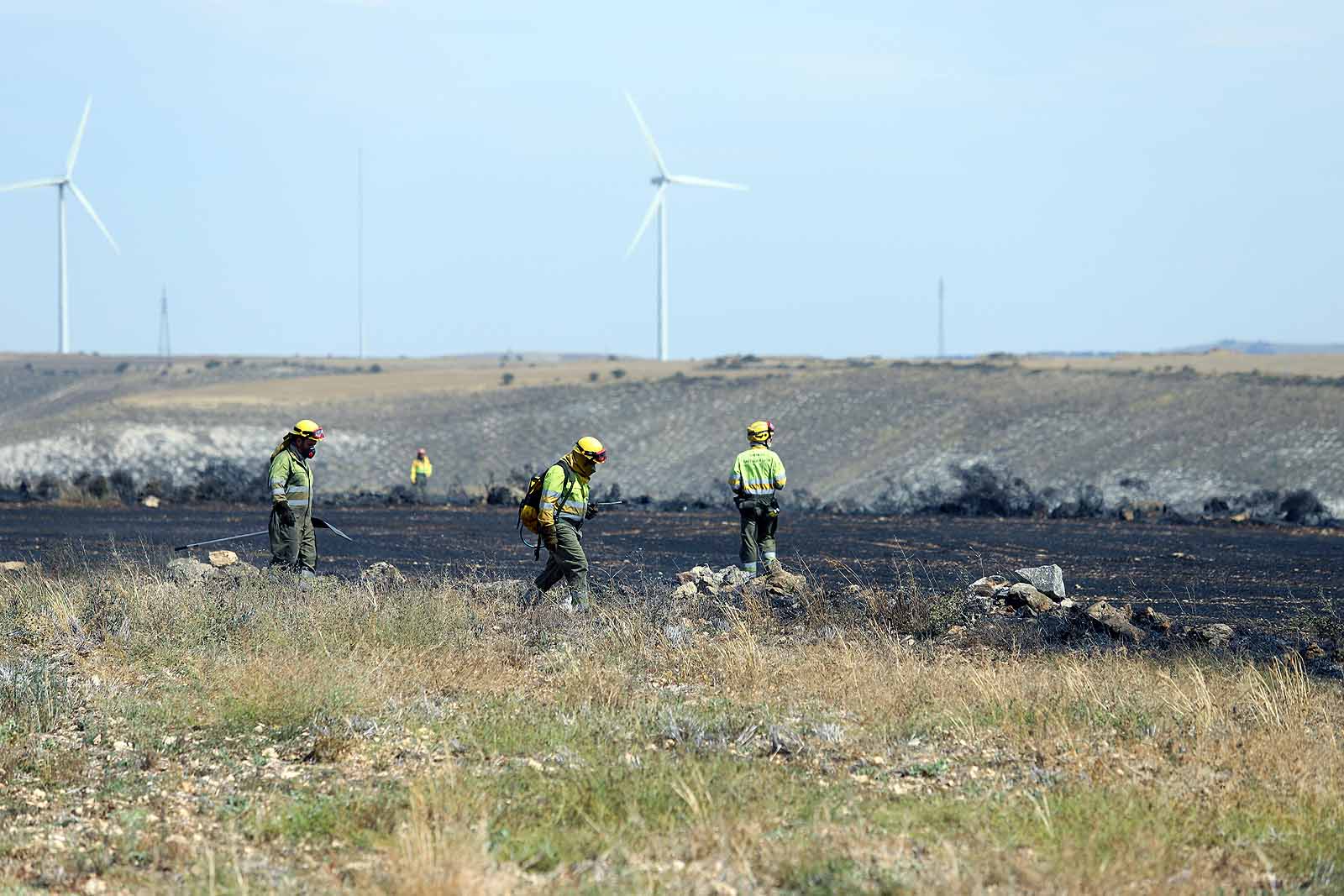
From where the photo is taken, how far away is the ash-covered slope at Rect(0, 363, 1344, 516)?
46603 mm

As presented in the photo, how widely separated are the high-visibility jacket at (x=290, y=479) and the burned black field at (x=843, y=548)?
99.9 inches

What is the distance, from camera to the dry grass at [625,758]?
7.25 m

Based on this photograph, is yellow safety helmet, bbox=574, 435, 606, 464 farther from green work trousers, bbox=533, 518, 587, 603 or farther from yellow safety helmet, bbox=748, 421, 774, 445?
yellow safety helmet, bbox=748, 421, 774, 445

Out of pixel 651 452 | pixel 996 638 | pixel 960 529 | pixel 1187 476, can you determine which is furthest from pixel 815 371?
pixel 996 638

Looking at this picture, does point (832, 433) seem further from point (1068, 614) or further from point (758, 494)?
point (1068, 614)

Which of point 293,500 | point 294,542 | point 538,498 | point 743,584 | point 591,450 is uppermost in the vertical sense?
point 591,450

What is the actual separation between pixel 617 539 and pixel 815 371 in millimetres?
43314

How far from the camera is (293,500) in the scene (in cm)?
1658

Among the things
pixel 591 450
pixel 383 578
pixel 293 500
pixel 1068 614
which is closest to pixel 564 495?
pixel 591 450

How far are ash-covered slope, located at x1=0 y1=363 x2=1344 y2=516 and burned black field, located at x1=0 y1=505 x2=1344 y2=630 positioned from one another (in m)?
9.78

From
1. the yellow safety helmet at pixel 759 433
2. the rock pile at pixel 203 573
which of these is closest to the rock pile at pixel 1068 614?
the yellow safety helmet at pixel 759 433

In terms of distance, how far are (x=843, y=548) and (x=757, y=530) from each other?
791 cm

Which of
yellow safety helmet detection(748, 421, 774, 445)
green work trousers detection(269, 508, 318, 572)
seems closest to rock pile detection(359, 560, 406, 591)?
green work trousers detection(269, 508, 318, 572)

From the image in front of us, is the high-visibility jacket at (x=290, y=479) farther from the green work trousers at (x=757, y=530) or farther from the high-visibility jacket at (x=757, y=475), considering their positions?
the green work trousers at (x=757, y=530)
